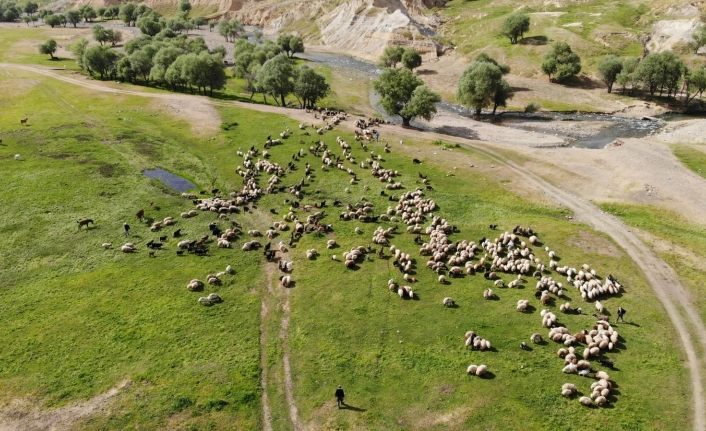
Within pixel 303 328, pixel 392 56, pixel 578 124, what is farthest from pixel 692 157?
pixel 392 56

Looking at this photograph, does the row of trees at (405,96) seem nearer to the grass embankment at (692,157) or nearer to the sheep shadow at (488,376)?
the grass embankment at (692,157)

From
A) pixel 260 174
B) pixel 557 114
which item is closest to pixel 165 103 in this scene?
pixel 260 174

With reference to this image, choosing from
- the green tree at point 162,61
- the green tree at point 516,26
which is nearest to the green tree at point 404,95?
the green tree at point 162,61

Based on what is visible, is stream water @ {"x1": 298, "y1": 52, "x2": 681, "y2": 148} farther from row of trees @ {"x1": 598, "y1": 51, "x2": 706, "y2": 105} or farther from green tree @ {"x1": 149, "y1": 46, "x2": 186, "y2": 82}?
green tree @ {"x1": 149, "y1": 46, "x2": 186, "y2": 82}

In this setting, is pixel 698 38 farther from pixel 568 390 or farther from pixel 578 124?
pixel 568 390

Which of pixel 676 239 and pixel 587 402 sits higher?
pixel 676 239

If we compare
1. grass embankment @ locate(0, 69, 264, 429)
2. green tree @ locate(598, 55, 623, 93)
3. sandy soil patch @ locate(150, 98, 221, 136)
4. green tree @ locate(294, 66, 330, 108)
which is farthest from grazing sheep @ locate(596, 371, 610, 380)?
green tree @ locate(598, 55, 623, 93)
